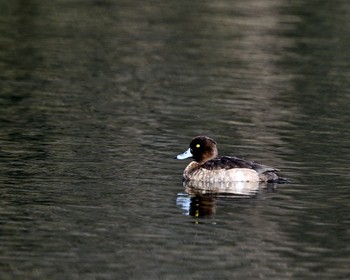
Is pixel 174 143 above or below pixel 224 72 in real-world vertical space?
below

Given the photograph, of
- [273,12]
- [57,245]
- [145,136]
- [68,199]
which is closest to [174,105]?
[145,136]

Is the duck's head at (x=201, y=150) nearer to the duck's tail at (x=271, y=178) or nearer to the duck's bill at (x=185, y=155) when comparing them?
the duck's bill at (x=185, y=155)

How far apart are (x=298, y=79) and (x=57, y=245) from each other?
46.7 feet

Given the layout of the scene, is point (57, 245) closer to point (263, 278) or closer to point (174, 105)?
point (263, 278)

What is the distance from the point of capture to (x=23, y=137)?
63.6ft

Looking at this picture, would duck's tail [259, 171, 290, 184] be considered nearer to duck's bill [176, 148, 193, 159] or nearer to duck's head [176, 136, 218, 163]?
duck's head [176, 136, 218, 163]

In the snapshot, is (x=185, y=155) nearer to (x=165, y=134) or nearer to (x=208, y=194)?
(x=208, y=194)

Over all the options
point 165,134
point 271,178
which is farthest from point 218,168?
point 165,134

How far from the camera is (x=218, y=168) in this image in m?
17.1

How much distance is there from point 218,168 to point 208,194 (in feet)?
2.34

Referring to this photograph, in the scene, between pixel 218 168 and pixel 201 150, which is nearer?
pixel 218 168

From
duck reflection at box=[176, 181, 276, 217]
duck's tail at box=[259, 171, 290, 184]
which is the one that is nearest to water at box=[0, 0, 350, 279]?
duck reflection at box=[176, 181, 276, 217]

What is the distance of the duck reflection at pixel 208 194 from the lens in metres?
15.3

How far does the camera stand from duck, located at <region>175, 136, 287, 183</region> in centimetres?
1680
